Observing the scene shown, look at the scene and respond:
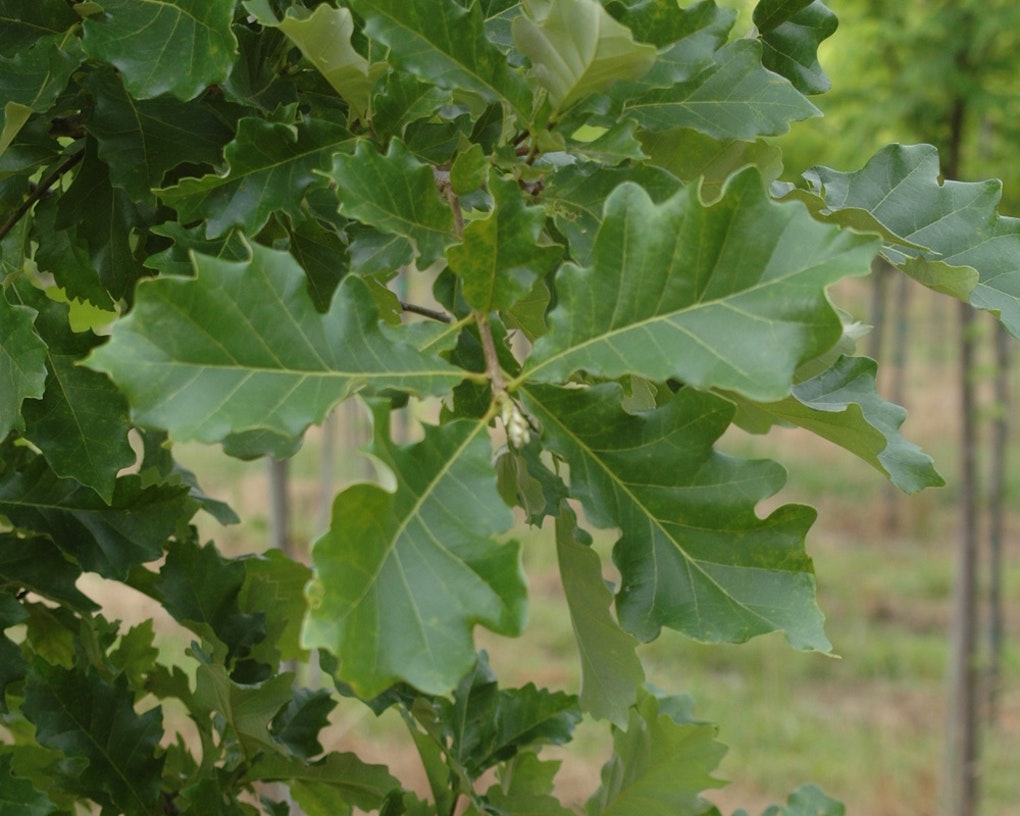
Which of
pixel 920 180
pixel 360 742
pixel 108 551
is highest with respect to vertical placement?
pixel 920 180

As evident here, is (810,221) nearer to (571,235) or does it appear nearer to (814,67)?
(571,235)

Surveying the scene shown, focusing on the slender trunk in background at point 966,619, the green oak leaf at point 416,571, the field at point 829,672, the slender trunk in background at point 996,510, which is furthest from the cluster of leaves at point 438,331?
the slender trunk in background at point 996,510

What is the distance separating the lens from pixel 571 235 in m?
0.80

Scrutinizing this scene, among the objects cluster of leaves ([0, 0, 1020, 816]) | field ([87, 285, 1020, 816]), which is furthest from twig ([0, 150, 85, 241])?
field ([87, 285, 1020, 816])

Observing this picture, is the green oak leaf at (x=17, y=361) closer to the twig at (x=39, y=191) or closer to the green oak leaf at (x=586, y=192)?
the twig at (x=39, y=191)

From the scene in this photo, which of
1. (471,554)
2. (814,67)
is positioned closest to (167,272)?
(471,554)

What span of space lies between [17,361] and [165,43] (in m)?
0.24

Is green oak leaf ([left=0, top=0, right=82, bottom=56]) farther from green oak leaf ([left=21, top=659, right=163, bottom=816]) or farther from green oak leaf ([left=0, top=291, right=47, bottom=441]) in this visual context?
green oak leaf ([left=21, top=659, right=163, bottom=816])

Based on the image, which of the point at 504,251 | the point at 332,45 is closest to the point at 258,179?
the point at 332,45

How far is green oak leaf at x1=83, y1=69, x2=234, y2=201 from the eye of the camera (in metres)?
0.87

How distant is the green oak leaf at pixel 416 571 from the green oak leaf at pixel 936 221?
41cm

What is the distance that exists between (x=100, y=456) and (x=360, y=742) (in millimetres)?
4700

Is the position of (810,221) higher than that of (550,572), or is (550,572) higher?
(810,221)

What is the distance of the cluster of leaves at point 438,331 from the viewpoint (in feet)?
1.98
